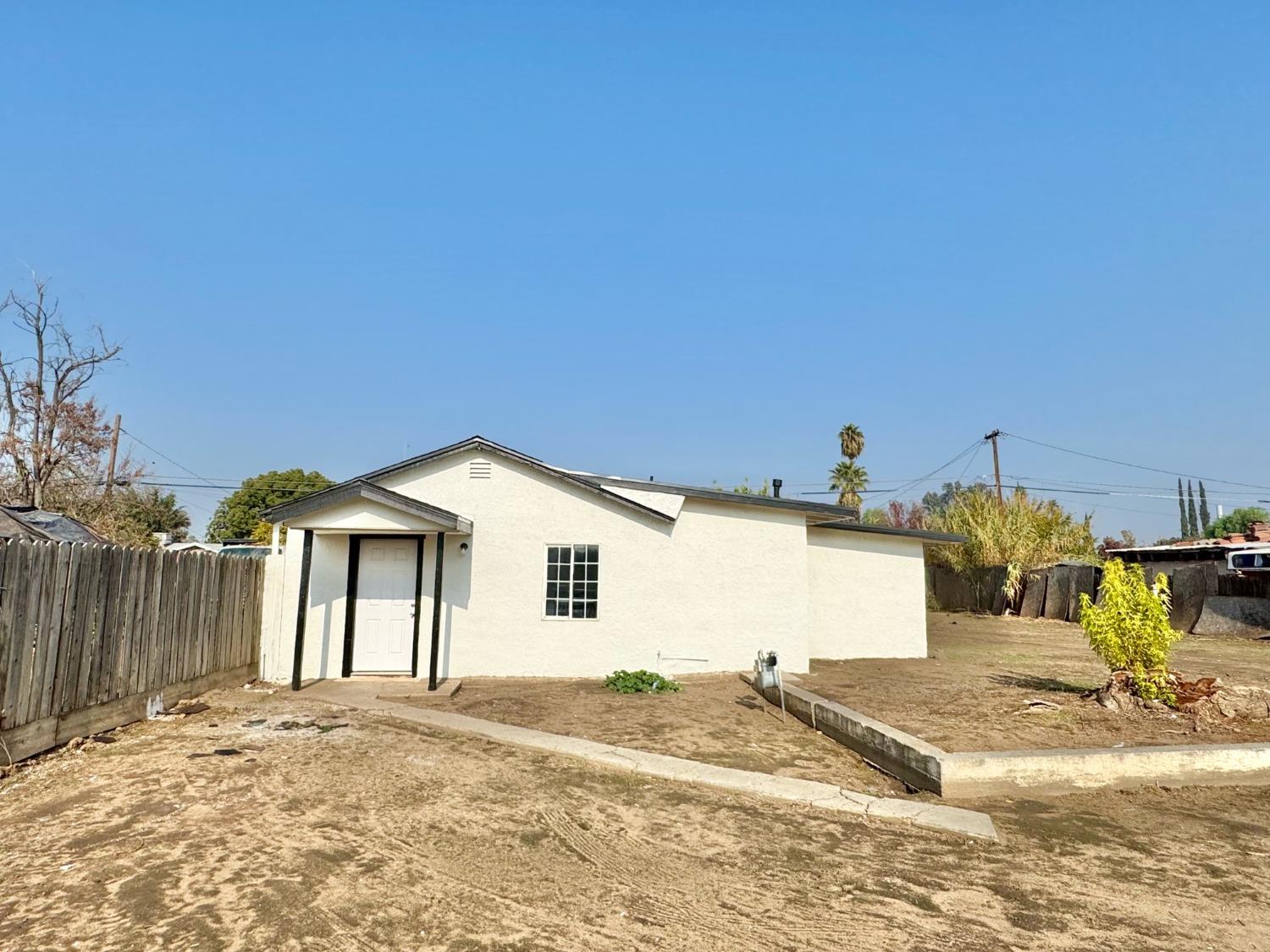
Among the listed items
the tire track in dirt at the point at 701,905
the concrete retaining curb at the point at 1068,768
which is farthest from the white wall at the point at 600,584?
the tire track in dirt at the point at 701,905

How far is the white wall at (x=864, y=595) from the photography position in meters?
13.8

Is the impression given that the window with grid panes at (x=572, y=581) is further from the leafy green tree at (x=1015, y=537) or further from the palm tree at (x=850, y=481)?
the palm tree at (x=850, y=481)

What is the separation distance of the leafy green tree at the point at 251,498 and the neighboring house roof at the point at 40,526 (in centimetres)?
3336

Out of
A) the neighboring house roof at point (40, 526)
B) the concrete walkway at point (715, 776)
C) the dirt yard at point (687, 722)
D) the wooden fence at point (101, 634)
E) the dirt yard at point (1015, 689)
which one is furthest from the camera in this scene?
the neighboring house roof at point (40, 526)

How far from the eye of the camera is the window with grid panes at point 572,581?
11867mm

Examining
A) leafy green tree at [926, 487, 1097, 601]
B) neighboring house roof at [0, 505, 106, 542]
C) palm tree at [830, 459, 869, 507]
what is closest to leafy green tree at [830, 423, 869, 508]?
palm tree at [830, 459, 869, 507]

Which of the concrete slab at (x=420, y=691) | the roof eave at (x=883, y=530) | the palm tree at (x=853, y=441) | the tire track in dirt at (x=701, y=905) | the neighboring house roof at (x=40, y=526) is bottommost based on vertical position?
the tire track in dirt at (x=701, y=905)

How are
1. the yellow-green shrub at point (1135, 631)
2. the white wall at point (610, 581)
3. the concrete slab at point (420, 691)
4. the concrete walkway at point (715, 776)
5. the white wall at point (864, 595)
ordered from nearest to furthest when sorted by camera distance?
the concrete walkway at point (715, 776) < the yellow-green shrub at point (1135, 631) < the concrete slab at point (420, 691) < the white wall at point (610, 581) < the white wall at point (864, 595)

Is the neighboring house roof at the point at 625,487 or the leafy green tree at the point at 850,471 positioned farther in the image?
the leafy green tree at the point at 850,471

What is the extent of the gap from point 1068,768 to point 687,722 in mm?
4065

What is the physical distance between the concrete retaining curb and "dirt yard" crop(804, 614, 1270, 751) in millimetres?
466

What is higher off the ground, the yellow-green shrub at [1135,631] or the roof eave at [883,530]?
the roof eave at [883,530]

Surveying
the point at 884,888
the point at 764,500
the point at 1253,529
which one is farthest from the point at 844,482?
the point at 884,888

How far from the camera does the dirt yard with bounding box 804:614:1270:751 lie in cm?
704
